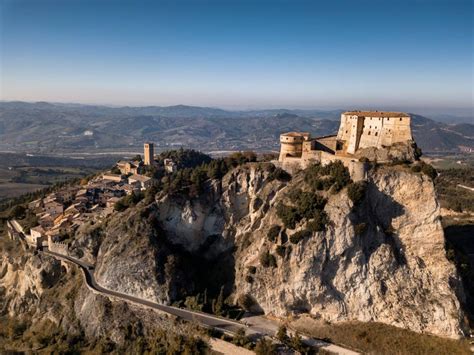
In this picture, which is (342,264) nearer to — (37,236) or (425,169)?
(425,169)

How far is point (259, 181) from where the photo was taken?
5216 cm

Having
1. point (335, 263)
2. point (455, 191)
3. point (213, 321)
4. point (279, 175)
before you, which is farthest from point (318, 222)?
point (455, 191)

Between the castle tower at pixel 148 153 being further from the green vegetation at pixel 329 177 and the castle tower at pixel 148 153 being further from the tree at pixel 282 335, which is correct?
the tree at pixel 282 335

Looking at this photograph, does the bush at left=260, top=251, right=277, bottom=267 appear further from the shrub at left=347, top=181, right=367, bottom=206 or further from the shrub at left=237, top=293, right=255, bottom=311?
the shrub at left=347, top=181, right=367, bottom=206

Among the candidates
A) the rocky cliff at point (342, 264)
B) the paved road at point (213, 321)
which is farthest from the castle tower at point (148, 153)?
the paved road at point (213, 321)

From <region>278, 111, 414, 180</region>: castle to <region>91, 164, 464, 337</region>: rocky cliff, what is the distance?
3347 mm

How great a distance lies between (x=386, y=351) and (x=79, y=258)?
37.9 m

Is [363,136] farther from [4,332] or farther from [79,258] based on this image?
[4,332]

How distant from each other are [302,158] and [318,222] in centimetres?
1108

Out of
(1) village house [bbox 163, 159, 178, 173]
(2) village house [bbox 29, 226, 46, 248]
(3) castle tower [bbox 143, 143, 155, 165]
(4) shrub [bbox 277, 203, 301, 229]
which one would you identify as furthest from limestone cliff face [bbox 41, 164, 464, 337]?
(3) castle tower [bbox 143, 143, 155, 165]

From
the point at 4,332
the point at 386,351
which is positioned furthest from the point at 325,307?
the point at 4,332

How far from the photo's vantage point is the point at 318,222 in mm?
43469

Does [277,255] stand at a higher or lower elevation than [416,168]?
lower

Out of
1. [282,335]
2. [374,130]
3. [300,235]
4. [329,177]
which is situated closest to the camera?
[282,335]
